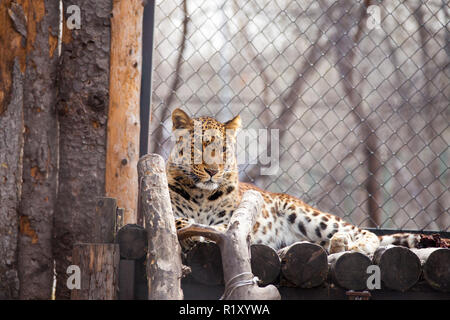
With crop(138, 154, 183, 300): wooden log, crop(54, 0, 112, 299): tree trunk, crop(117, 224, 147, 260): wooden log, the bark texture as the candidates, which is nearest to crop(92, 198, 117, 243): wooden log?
crop(117, 224, 147, 260): wooden log

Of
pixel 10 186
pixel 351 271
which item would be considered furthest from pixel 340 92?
pixel 10 186

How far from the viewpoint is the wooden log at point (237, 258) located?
93.8 inches

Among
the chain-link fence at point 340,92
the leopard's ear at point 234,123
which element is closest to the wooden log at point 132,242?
the leopard's ear at point 234,123

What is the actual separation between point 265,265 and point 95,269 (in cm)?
80

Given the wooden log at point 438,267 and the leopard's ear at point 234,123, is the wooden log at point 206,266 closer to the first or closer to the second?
the wooden log at point 438,267

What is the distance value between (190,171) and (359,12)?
15.9 feet

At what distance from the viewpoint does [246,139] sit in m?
5.85

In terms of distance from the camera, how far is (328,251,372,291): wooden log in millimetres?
2742

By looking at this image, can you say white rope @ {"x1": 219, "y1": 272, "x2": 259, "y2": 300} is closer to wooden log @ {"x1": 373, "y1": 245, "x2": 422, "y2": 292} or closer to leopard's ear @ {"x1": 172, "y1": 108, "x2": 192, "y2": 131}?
wooden log @ {"x1": 373, "y1": 245, "x2": 422, "y2": 292}

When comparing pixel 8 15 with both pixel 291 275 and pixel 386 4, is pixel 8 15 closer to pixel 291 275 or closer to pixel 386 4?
pixel 291 275

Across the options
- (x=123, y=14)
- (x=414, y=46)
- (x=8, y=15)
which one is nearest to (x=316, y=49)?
(x=414, y=46)

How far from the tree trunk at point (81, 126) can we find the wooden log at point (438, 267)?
183cm

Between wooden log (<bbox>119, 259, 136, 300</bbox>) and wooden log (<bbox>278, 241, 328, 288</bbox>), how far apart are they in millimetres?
736

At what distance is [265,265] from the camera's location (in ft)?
8.97
